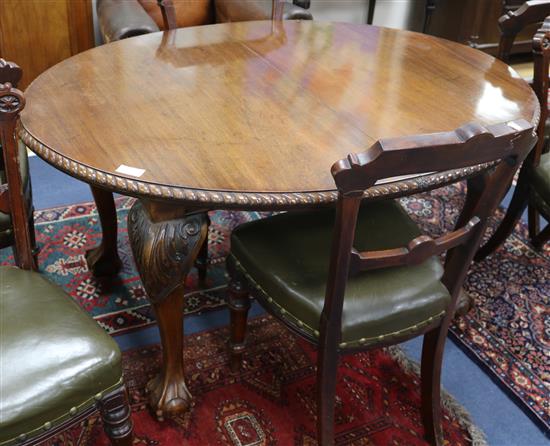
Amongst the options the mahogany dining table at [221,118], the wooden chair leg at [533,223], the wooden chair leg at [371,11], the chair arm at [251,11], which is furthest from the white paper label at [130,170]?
the wooden chair leg at [371,11]

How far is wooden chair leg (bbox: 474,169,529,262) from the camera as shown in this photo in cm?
185

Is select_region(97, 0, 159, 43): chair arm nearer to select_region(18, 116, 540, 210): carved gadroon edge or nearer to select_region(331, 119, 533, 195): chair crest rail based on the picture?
select_region(18, 116, 540, 210): carved gadroon edge

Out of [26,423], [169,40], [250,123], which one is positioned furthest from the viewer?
[169,40]

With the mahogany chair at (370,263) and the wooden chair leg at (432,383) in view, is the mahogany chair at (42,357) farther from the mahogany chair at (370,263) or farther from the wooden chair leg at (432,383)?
the wooden chair leg at (432,383)

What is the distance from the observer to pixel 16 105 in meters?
1.06

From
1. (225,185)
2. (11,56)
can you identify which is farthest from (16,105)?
(11,56)

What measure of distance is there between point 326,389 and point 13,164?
0.75m

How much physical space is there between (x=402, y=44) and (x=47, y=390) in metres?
1.43

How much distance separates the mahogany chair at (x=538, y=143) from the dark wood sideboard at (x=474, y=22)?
169 centimetres

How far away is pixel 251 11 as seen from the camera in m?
2.61

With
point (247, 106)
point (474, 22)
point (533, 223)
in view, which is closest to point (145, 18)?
point (247, 106)

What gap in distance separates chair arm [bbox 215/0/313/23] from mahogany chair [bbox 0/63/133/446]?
1450mm

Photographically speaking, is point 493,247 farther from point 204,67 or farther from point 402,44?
point 204,67

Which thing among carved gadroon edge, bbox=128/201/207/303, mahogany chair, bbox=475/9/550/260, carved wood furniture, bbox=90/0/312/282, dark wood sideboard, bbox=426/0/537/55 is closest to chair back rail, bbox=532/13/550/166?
mahogany chair, bbox=475/9/550/260
